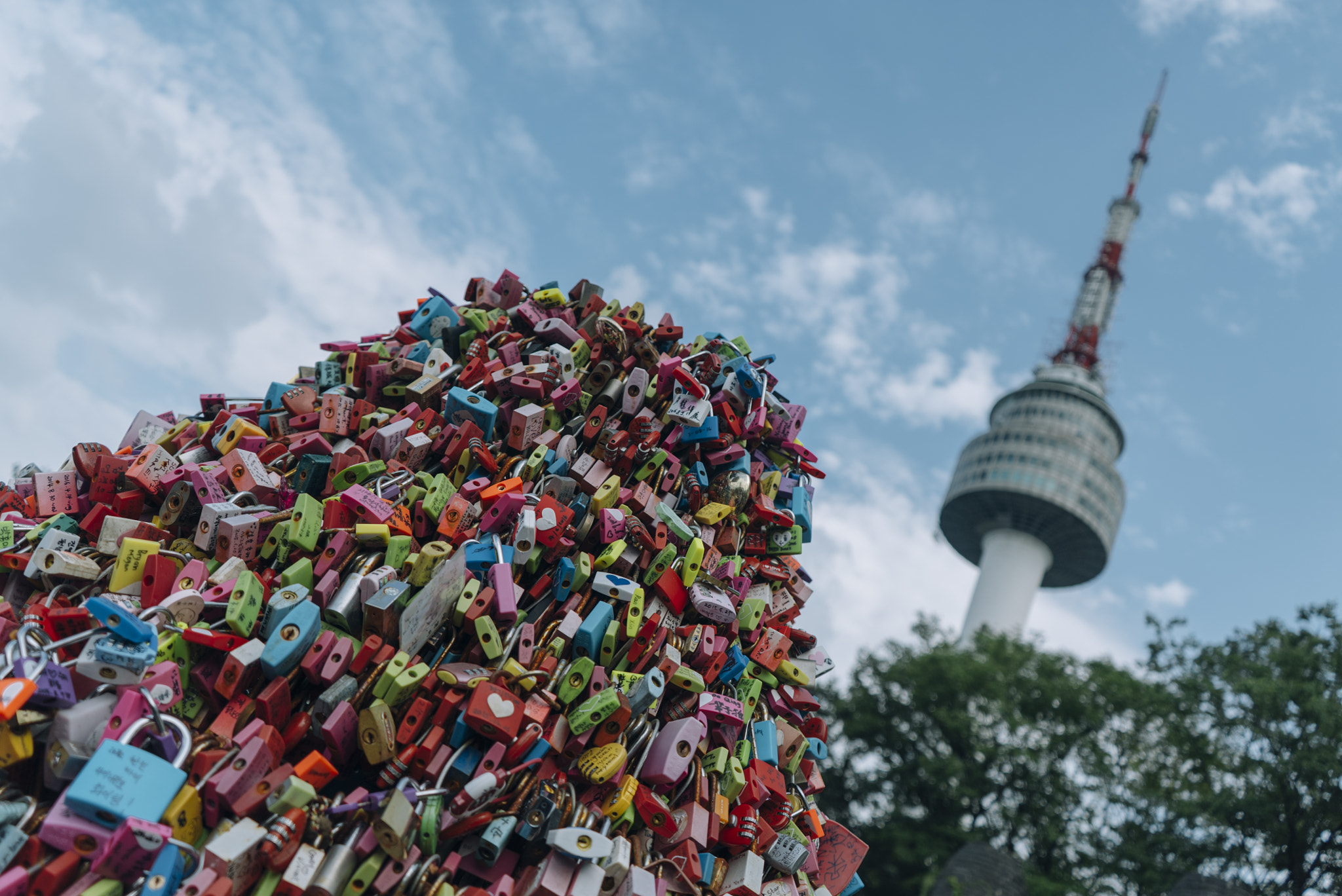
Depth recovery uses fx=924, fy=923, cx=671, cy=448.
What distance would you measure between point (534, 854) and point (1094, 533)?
268ft

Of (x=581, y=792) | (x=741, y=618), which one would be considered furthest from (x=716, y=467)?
(x=581, y=792)

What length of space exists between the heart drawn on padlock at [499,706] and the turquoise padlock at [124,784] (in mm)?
1037

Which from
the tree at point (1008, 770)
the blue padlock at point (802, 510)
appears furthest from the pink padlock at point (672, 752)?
the tree at point (1008, 770)

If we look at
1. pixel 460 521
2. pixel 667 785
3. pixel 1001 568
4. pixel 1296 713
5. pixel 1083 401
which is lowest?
pixel 667 785

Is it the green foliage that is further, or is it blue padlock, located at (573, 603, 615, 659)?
the green foliage

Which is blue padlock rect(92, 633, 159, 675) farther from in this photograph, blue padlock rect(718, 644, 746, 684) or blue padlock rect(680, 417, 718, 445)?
blue padlock rect(680, 417, 718, 445)

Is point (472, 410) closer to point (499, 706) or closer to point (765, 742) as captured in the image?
point (499, 706)

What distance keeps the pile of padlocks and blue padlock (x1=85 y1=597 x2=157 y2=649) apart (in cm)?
1

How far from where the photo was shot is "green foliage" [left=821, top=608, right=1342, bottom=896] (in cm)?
2303

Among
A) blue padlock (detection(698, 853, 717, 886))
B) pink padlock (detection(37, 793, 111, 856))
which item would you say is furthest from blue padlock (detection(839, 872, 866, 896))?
pink padlock (detection(37, 793, 111, 856))

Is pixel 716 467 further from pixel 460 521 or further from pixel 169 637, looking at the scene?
pixel 169 637

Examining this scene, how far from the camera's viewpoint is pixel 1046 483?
7431 centimetres

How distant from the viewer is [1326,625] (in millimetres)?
24656

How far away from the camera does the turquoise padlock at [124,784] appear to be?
2.80 meters
